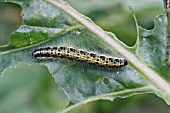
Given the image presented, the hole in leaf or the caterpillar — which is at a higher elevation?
the caterpillar

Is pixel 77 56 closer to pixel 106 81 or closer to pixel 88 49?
pixel 88 49

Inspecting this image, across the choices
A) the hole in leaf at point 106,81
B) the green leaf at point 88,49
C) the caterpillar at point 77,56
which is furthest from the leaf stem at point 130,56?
the hole in leaf at point 106,81

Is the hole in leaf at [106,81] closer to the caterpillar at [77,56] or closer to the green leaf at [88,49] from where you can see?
the green leaf at [88,49]

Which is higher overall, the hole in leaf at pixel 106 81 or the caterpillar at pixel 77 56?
the caterpillar at pixel 77 56

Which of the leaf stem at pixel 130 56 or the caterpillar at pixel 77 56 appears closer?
the leaf stem at pixel 130 56


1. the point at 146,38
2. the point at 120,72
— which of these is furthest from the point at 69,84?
the point at 146,38

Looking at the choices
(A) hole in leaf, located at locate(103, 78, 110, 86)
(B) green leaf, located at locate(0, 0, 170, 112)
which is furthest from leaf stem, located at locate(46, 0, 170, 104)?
(A) hole in leaf, located at locate(103, 78, 110, 86)

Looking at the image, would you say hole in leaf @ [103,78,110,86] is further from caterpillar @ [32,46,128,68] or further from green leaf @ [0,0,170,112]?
caterpillar @ [32,46,128,68]

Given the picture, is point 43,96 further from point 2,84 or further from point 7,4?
point 7,4

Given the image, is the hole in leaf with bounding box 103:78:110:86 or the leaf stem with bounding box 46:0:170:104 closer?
the leaf stem with bounding box 46:0:170:104
